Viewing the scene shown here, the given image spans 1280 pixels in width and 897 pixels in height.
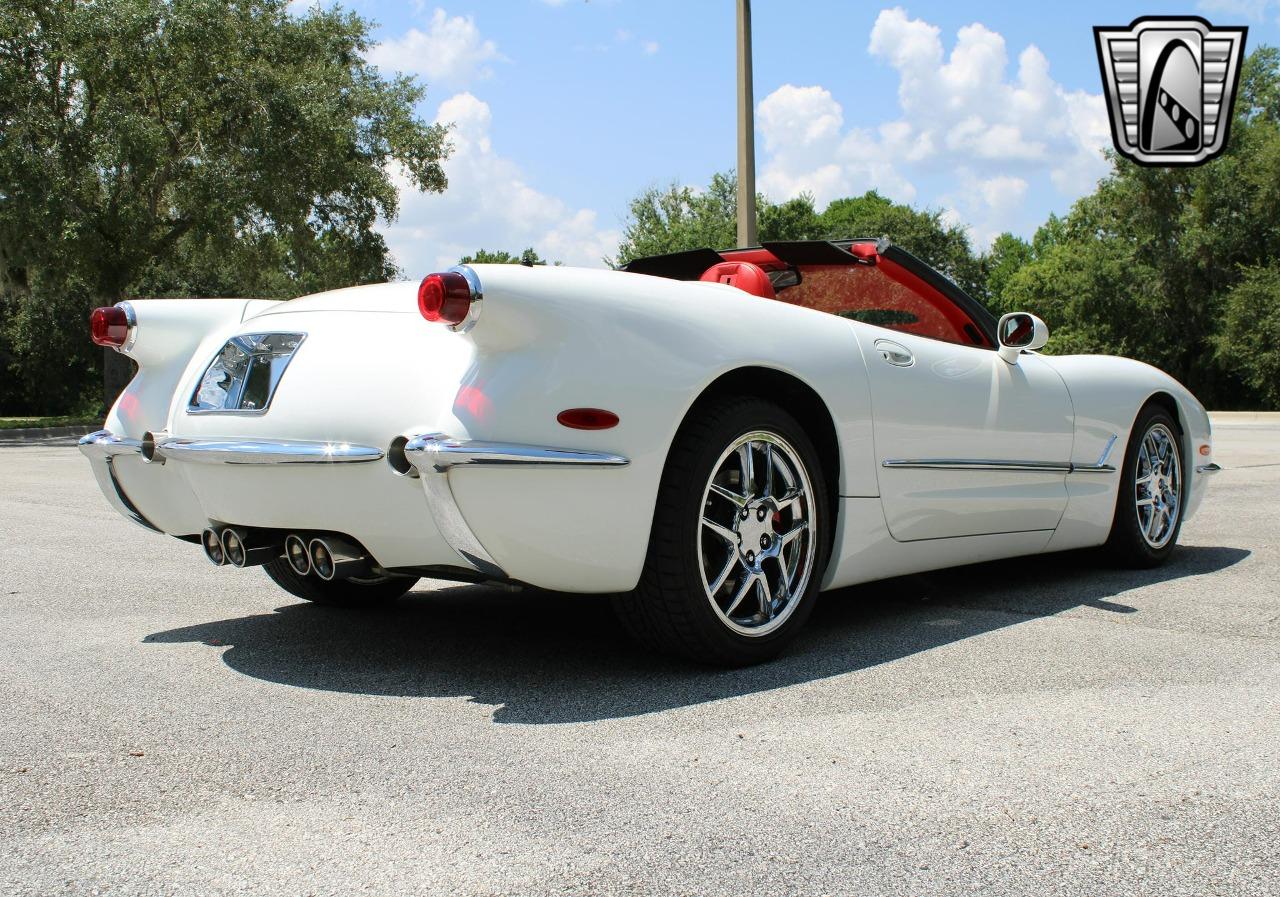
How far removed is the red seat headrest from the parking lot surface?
120 cm

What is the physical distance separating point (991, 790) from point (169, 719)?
1973mm

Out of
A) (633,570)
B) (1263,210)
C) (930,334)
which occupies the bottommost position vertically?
(633,570)

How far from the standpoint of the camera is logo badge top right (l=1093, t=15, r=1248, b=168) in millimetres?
11383

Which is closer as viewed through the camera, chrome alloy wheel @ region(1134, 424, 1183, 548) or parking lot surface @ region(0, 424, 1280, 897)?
parking lot surface @ region(0, 424, 1280, 897)

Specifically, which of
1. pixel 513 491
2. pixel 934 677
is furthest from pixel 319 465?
pixel 934 677

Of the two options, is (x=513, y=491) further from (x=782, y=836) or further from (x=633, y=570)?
(x=782, y=836)

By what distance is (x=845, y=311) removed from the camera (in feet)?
15.3

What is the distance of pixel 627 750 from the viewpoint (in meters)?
2.78

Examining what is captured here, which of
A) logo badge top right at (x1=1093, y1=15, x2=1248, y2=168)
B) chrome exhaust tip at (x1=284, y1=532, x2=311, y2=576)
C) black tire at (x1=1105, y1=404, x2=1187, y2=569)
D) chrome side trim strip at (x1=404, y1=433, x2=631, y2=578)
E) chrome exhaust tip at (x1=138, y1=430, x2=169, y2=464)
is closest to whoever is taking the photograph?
chrome side trim strip at (x1=404, y1=433, x2=631, y2=578)

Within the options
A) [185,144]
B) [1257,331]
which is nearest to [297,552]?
[185,144]

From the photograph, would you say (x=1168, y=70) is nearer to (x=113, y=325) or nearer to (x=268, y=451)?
(x=113, y=325)

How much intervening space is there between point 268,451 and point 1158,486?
4.07 meters

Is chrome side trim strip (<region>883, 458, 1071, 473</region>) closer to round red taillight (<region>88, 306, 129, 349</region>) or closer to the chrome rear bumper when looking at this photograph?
the chrome rear bumper

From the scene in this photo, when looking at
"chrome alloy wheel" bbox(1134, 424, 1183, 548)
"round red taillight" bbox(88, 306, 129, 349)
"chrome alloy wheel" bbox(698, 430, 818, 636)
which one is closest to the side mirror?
"chrome alloy wheel" bbox(1134, 424, 1183, 548)
